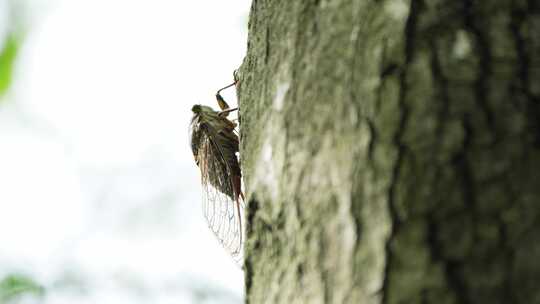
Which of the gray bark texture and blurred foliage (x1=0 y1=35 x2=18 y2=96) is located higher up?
blurred foliage (x1=0 y1=35 x2=18 y2=96)

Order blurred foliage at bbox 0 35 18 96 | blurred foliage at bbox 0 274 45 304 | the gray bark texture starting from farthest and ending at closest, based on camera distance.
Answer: blurred foliage at bbox 0 274 45 304, blurred foliage at bbox 0 35 18 96, the gray bark texture

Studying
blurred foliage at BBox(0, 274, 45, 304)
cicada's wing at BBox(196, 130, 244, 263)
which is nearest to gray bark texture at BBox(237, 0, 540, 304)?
cicada's wing at BBox(196, 130, 244, 263)

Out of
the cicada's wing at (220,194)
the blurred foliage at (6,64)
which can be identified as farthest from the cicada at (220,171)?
the blurred foliage at (6,64)

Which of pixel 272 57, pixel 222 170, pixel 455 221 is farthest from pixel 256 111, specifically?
pixel 222 170

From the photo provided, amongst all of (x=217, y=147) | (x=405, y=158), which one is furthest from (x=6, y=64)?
(x=405, y=158)

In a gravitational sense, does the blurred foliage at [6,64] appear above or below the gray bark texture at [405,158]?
above

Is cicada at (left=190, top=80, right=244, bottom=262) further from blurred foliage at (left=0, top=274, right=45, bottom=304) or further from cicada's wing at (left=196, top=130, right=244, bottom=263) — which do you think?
blurred foliage at (left=0, top=274, right=45, bottom=304)

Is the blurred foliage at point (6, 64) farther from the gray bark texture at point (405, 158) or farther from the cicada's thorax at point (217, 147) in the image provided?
the gray bark texture at point (405, 158)
